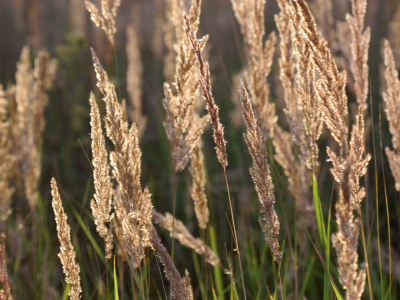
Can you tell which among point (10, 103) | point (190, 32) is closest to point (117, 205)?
point (190, 32)

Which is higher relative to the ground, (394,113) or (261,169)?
(394,113)

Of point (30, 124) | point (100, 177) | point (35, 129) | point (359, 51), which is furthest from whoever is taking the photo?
point (35, 129)

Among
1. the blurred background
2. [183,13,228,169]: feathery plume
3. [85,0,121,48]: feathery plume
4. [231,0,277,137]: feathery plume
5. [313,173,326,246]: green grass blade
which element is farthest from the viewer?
the blurred background

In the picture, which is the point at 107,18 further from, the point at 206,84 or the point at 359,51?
the point at 359,51

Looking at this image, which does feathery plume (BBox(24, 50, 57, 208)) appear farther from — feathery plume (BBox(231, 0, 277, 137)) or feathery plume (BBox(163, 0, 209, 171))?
feathery plume (BBox(231, 0, 277, 137))

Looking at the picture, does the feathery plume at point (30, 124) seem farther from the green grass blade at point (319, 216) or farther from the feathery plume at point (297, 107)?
the green grass blade at point (319, 216)

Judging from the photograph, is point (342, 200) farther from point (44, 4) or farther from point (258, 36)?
point (44, 4)

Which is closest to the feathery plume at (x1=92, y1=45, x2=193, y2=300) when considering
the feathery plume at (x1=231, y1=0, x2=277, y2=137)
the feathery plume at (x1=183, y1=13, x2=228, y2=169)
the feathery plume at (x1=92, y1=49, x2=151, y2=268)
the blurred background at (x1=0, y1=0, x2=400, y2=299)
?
the feathery plume at (x1=92, y1=49, x2=151, y2=268)

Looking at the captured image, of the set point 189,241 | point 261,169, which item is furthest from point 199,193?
Answer: point 261,169

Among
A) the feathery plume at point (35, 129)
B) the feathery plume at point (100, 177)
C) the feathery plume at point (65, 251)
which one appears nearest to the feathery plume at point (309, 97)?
the feathery plume at point (100, 177)

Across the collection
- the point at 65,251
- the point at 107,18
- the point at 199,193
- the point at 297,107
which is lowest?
the point at 65,251

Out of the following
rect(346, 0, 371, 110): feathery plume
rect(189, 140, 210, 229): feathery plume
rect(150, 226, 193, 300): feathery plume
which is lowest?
rect(150, 226, 193, 300): feathery plume

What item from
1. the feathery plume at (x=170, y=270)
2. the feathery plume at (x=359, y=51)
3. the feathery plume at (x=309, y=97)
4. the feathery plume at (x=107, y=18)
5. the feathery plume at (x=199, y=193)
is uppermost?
the feathery plume at (x=107, y=18)

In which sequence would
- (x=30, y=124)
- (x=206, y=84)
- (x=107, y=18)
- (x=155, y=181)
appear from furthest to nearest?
(x=155, y=181) < (x=30, y=124) < (x=107, y=18) < (x=206, y=84)
